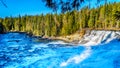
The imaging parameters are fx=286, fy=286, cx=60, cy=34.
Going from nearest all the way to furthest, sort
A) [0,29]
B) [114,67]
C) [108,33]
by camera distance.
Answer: [114,67], [108,33], [0,29]

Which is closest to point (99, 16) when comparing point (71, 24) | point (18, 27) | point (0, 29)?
point (71, 24)

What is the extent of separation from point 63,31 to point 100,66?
62406 millimetres

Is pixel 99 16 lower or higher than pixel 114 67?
higher

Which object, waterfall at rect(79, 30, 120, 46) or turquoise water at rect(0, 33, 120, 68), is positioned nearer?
turquoise water at rect(0, 33, 120, 68)

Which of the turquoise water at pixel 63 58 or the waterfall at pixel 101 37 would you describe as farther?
the waterfall at pixel 101 37

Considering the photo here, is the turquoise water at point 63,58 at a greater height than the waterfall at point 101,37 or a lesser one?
lesser

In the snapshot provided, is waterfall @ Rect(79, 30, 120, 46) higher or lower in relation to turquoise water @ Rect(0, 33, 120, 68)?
higher

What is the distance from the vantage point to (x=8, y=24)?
575ft

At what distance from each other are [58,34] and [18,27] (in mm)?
74861

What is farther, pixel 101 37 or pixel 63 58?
pixel 101 37

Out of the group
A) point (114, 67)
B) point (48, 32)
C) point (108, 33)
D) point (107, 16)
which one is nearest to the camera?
point (114, 67)

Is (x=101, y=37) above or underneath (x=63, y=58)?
above

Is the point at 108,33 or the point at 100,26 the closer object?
the point at 108,33

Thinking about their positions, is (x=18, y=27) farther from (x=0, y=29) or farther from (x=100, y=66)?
(x=100, y=66)
